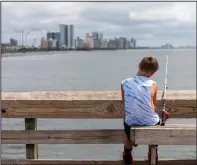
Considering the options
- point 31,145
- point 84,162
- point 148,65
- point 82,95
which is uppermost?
point 148,65

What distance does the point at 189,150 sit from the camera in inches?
497

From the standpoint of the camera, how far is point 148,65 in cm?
444

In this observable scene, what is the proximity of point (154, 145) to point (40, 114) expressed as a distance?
133 centimetres

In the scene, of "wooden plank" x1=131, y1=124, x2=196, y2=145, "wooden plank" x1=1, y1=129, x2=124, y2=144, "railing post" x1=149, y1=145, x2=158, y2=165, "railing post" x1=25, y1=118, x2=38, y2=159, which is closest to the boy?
"railing post" x1=149, y1=145, x2=158, y2=165

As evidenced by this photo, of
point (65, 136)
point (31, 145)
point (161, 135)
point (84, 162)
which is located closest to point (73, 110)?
point (65, 136)

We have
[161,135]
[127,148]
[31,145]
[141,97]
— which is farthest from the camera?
[31,145]

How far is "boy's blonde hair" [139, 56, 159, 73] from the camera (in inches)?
174

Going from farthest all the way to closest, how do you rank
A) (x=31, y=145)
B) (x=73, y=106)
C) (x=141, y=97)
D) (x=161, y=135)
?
(x=31, y=145) < (x=73, y=106) < (x=141, y=97) < (x=161, y=135)

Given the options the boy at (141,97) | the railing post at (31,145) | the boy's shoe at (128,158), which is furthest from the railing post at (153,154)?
the railing post at (31,145)

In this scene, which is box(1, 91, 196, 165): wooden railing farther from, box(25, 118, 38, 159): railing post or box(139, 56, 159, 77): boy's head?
box(139, 56, 159, 77): boy's head

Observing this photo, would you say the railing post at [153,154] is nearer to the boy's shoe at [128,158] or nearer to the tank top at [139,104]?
the tank top at [139,104]

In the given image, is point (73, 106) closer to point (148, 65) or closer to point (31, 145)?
point (31, 145)

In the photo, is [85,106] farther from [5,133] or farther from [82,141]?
[5,133]

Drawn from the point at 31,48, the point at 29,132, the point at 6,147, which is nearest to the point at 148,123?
the point at 29,132
